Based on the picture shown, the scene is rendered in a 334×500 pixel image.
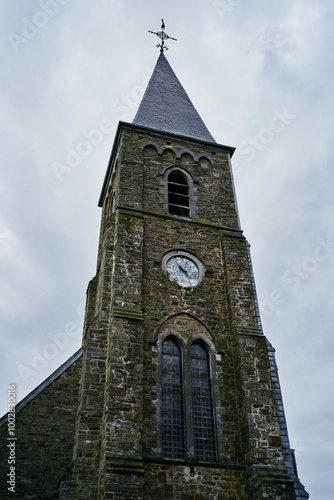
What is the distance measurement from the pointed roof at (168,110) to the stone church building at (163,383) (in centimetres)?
362

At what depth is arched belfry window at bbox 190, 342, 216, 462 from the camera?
12.7m

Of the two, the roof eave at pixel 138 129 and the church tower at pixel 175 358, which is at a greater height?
the roof eave at pixel 138 129

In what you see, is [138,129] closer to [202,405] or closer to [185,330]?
[185,330]

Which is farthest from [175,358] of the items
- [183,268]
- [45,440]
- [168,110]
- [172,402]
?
[168,110]

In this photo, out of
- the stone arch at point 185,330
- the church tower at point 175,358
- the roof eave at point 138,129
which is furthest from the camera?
the roof eave at point 138,129

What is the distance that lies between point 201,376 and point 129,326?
2642 millimetres

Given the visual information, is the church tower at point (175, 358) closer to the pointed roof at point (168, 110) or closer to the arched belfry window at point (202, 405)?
the arched belfry window at point (202, 405)

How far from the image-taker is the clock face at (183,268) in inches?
619

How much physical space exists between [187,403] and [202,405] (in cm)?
51

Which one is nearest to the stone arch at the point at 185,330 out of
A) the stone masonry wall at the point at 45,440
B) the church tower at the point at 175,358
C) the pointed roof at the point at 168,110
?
the church tower at the point at 175,358

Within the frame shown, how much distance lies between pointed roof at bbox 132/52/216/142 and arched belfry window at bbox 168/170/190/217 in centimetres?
227

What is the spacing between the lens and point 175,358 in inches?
552

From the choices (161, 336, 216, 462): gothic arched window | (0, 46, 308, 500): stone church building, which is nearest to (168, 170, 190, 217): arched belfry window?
(0, 46, 308, 500): stone church building

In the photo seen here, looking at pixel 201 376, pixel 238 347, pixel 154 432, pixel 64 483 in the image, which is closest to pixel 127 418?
pixel 154 432
